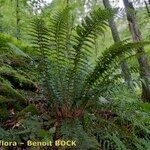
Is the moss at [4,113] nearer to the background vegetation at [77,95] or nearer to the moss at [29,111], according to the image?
the background vegetation at [77,95]

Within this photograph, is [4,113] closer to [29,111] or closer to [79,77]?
[29,111]

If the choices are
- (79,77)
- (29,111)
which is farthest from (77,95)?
(29,111)

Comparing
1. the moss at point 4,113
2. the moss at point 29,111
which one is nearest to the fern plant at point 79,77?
the moss at point 29,111

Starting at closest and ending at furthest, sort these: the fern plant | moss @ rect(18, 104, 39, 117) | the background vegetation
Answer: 1. the background vegetation
2. the fern plant
3. moss @ rect(18, 104, 39, 117)

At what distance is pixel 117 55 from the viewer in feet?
9.53

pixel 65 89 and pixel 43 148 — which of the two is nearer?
pixel 43 148

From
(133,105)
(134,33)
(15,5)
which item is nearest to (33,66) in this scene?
(133,105)

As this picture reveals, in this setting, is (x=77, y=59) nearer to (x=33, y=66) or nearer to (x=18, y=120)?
(x=33, y=66)

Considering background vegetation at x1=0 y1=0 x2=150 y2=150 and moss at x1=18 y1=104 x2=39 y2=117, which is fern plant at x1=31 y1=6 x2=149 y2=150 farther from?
moss at x1=18 y1=104 x2=39 y2=117

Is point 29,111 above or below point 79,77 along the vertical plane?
below

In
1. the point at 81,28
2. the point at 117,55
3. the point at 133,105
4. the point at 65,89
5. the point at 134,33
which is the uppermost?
the point at 134,33

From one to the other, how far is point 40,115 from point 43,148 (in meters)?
0.48

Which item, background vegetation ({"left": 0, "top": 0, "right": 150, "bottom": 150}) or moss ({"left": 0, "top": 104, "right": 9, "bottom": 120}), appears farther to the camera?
moss ({"left": 0, "top": 104, "right": 9, "bottom": 120})

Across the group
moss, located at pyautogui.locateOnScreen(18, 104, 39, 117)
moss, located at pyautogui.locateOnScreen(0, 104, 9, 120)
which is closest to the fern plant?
moss, located at pyautogui.locateOnScreen(18, 104, 39, 117)
